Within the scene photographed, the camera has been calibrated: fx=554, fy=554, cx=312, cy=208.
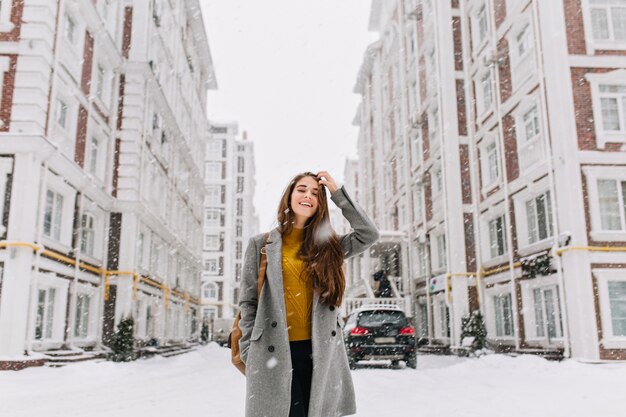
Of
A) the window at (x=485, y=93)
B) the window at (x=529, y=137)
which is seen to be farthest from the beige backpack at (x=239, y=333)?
the window at (x=485, y=93)

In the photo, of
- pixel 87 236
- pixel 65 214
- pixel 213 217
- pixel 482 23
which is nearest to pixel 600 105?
pixel 482 23

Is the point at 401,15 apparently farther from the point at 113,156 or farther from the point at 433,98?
the point at 113,156

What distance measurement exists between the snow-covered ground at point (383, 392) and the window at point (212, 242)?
55025 millimetres

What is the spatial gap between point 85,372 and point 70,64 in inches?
357

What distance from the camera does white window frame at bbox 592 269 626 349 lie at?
12.9 m

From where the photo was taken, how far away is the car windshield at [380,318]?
13656mm

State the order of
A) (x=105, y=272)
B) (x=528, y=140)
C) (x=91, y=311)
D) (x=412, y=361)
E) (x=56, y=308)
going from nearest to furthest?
(x=412, y=361) → (x=56, y=308) → (x=528, y=140) → (x=91, y=311) → (x=105, y=272)

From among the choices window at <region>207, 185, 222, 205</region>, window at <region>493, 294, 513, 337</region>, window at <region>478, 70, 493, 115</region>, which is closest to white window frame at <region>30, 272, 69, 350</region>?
window at <region>493, 294, 513, 337</region>

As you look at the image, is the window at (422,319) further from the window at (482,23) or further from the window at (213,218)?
the window at (213,218)

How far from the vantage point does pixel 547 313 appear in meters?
15.5

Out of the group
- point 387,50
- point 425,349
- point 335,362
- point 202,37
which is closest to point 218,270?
point 202,37

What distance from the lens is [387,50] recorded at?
35125mm

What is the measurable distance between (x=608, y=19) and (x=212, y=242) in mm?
58049

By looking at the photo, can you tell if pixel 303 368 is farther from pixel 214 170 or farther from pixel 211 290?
pixel 214 170
